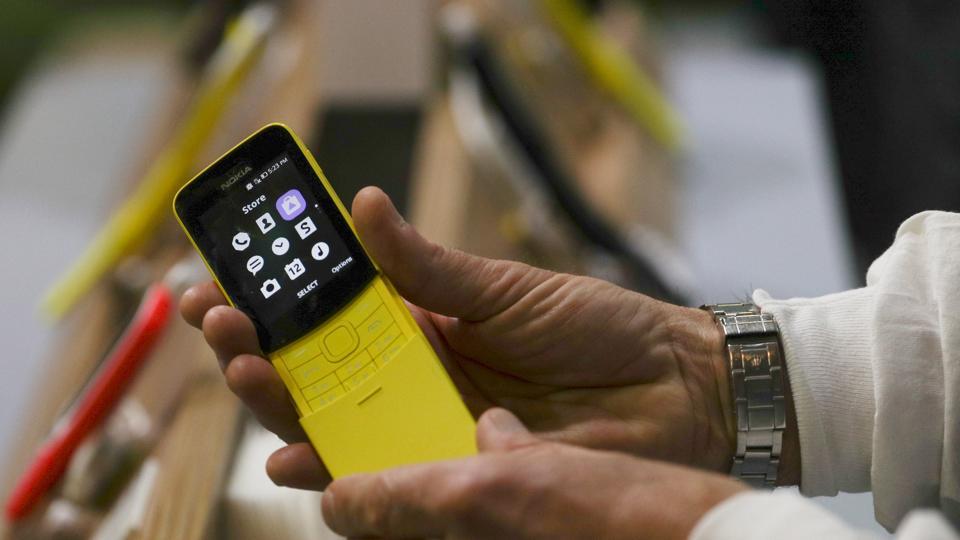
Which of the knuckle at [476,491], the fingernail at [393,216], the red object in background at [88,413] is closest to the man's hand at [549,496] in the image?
the knuckle at [476,491]

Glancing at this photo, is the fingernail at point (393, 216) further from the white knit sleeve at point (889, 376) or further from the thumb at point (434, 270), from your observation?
the white knit sleeve at point (889, 376)

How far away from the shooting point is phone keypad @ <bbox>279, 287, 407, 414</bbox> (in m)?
0.39

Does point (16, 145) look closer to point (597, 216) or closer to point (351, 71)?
point (351, 71)

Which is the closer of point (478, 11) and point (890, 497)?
point (890, 497)

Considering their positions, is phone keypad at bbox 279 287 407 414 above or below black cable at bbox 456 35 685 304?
above

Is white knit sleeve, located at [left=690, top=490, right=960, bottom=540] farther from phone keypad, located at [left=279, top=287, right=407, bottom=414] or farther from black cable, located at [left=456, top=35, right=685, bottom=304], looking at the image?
black cable, located at [left=456, top=35, right=685, bottom=304]

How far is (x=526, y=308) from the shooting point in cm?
44

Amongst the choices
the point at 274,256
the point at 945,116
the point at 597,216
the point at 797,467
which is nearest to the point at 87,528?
the point at 274,256

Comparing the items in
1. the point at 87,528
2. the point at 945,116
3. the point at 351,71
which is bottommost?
the point at 945,116

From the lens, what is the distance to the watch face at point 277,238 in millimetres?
399

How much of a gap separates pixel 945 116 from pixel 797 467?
1.54 ft

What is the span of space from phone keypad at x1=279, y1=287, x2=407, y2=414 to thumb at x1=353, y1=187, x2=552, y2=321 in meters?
0.02

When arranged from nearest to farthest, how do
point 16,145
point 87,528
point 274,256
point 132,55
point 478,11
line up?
point 274,256, point 87,528, point 478,11, point 16,145, point 132,55

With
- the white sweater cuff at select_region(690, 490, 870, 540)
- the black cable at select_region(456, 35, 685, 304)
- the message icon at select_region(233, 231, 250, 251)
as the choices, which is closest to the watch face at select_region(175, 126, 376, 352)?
the message icon at select_region(233, 231, 250, 251)
